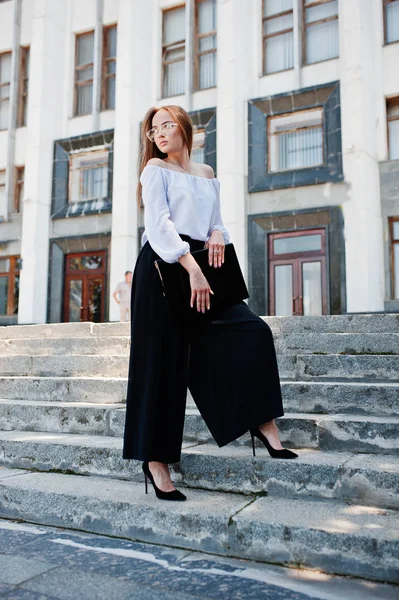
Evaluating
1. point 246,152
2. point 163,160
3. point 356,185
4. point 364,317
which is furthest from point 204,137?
point 163,160

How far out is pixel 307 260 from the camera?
556 inches

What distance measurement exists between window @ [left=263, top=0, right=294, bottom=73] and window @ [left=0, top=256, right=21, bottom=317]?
9979 mm

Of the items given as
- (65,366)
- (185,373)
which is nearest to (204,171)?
(185,373)

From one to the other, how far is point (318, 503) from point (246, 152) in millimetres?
13439

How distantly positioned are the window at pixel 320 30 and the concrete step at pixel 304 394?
13103 millimetres

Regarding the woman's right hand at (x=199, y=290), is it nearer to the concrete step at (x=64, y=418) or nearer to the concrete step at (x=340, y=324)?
the concrete step at (x=64, y=418)

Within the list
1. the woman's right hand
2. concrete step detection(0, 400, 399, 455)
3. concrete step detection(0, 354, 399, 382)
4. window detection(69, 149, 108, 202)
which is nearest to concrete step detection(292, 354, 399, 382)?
concrete step detection(0, 354, 399, 382)

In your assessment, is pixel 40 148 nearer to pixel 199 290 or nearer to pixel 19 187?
pixel 19 187

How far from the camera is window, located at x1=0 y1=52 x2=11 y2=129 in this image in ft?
62.7

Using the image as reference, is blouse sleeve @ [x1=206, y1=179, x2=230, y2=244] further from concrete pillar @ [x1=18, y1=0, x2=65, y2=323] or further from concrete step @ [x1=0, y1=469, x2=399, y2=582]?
concrete pillar @ [x1=18, y1=0, x2=65, y2=323]

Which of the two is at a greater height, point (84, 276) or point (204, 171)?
point (84, 276)

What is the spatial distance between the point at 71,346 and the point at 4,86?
54.6 ft

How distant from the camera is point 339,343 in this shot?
466 cm

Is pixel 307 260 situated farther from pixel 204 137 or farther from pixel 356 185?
pixel 204 137
